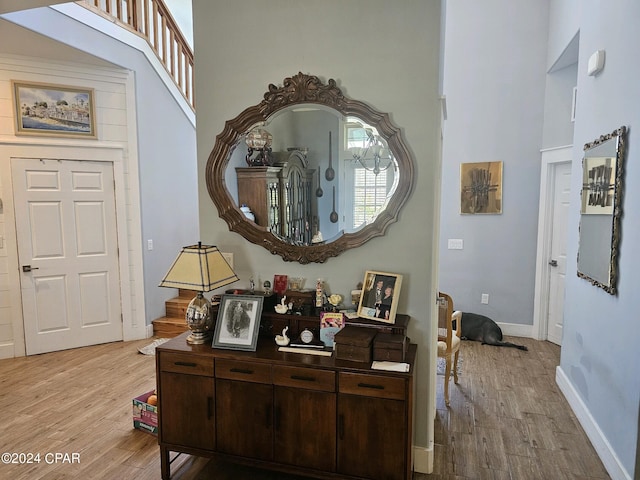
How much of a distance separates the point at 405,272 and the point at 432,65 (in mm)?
1143

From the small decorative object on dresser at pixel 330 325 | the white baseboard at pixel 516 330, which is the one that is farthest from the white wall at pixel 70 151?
the white baseboard at pixel 516 330

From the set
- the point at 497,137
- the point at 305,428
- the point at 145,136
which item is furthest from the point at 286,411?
the point at 497,137

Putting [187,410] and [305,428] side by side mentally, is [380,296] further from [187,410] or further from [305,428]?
[187,410]

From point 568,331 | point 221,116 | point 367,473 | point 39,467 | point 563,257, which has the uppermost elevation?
point 221,116

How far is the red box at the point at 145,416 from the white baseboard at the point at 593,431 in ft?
9.04

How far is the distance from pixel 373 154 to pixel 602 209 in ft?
5.17

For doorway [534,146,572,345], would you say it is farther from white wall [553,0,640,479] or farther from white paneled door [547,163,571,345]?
white wall [553,0,640,479]

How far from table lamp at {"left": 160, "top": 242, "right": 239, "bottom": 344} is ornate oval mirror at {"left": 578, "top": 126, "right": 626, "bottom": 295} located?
7.43ft

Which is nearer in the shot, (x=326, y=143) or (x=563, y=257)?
(x=326, y=143)

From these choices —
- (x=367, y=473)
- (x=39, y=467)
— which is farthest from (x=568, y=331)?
(x=39, y=467)

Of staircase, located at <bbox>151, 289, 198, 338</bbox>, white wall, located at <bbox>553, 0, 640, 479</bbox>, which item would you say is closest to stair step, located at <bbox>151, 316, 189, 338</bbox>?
staircase, located at <bbox>151, 289, 198, 338</bbox>

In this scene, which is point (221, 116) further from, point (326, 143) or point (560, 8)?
point (560, 8)

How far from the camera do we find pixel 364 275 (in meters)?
2.45

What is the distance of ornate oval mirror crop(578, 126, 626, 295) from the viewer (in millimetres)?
2455
